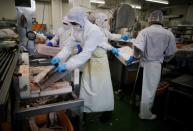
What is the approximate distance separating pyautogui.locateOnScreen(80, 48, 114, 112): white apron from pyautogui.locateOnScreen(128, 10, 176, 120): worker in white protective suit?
546 mm

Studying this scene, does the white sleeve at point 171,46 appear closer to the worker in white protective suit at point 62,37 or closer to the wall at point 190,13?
the worker in white protective suit at point 62,37

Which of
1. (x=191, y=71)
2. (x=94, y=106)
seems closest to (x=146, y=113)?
A: (x=94, y=106)

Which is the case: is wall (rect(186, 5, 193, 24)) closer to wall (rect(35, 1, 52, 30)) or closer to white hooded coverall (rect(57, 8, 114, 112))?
wall (rect(35, 1, 52, 30))

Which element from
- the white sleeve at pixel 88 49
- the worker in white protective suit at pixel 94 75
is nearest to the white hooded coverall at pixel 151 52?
the worker in white protective suit at pixel 94 75

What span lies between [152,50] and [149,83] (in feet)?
1.56

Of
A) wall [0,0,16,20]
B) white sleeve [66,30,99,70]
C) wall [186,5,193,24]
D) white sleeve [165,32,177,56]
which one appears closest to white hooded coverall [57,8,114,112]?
white sleeve [66,30,99,70]

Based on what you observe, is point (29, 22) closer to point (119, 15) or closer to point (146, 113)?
point (119, 15)

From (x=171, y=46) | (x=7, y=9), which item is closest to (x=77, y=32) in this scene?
(x=171, y=46)

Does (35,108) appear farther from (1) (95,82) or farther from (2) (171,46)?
(2) (171,46)

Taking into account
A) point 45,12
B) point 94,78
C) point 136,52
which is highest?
point 45,12

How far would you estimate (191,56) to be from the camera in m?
2.55

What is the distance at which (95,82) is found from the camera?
185 centimetres

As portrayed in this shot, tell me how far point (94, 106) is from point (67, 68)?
0.79m

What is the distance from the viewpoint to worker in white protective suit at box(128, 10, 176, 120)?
6.75 feet
